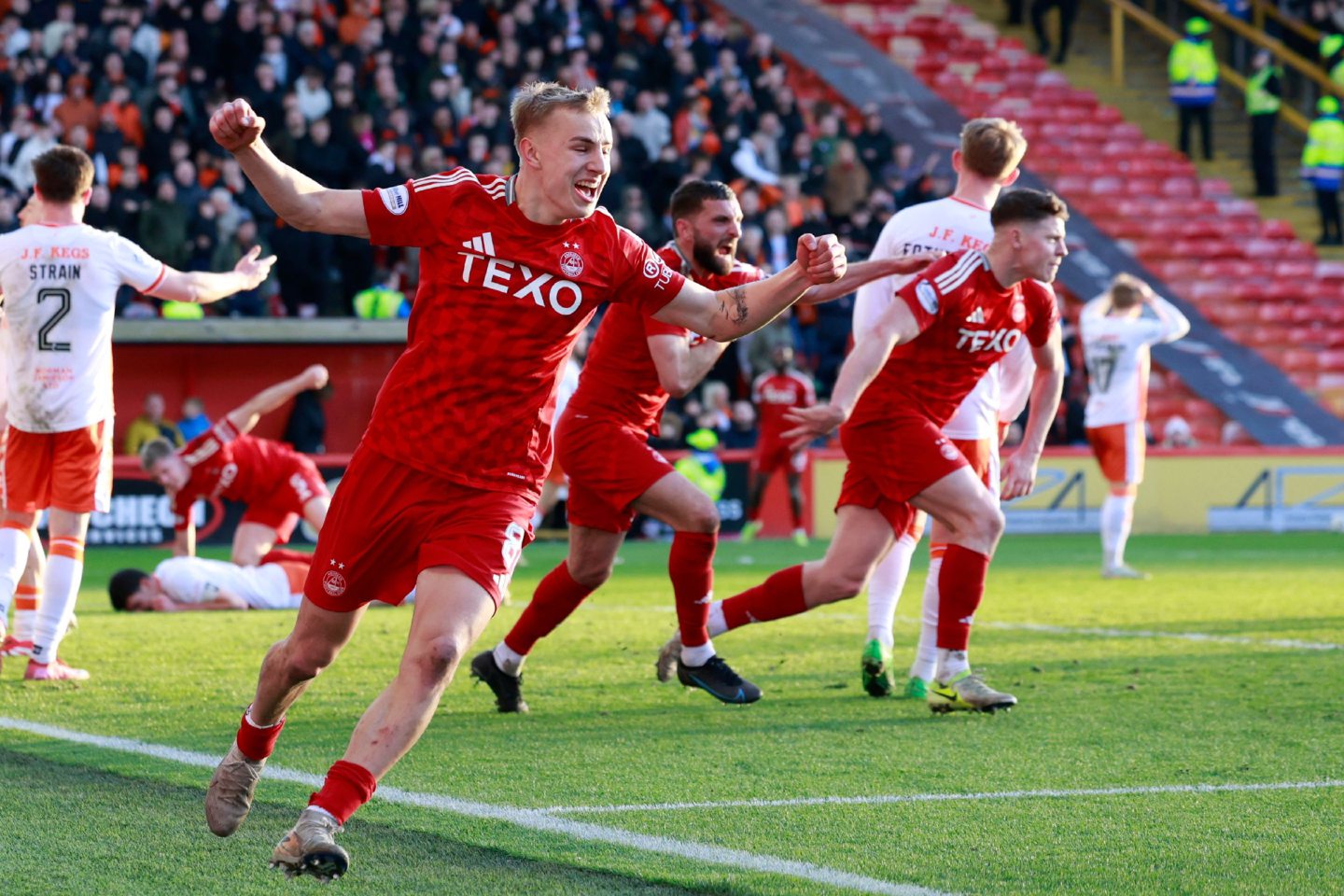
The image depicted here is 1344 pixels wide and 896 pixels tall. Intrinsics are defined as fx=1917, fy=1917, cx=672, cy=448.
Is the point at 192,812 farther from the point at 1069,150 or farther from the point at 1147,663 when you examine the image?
the point at 1069,150

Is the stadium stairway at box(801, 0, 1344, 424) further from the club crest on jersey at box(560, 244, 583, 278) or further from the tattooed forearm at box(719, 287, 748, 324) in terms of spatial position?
the club crest on jersey at box(560, 244, 583, 278)

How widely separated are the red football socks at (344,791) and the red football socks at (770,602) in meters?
3.74

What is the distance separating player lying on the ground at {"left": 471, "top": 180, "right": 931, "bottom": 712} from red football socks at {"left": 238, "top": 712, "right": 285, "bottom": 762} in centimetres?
248

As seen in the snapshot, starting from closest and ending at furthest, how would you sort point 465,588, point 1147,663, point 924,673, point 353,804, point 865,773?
point 353,804, point 465,588, point 865,773, point 924,673, point 1147,663

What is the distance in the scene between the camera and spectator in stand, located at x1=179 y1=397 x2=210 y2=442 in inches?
774

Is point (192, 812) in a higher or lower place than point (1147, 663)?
higher

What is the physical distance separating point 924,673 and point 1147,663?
58.7 inches

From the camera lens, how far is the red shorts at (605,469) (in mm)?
7711

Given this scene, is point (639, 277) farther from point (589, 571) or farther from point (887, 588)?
point (887, 588)

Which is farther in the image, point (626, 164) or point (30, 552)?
point (626, 164)

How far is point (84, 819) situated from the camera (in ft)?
17.7

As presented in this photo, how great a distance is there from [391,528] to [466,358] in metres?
0.49

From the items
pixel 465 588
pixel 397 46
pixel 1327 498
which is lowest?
pixel 1327 498

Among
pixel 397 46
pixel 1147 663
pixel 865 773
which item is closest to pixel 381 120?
pixel 397 46
